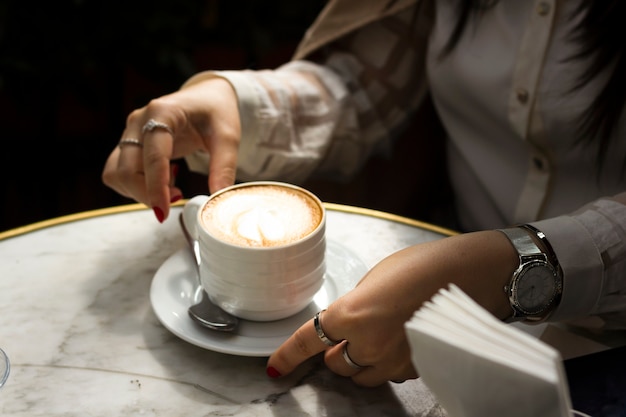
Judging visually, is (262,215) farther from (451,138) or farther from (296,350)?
(451,138)

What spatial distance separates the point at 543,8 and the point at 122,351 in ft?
2.25

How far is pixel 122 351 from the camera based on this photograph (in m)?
0.65

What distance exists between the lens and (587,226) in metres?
0.65

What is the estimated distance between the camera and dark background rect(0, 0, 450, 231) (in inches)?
66.8

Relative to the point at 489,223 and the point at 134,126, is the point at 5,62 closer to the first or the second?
the point at 134,126

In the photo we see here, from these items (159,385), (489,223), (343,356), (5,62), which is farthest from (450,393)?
(5,62)

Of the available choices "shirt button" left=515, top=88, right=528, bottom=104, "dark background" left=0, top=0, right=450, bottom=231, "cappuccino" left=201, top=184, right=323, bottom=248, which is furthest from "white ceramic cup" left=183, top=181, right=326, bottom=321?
"dark background" left=0, top=0, right=450, bottom=231

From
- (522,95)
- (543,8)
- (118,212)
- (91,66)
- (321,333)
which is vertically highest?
(543,8)

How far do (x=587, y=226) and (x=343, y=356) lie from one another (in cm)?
28

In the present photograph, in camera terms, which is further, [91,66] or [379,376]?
[91,66]

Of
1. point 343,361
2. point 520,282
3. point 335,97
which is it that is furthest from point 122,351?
point 335,97

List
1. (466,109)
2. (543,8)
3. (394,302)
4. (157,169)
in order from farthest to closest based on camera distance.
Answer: (466,109) < (543,8) < (157,169) < (394,302)

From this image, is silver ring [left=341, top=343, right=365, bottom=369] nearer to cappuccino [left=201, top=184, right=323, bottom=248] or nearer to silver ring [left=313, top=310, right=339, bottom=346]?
silver ring [left=313, top=310, right=339, bottom=346]

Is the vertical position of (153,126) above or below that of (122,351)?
above
